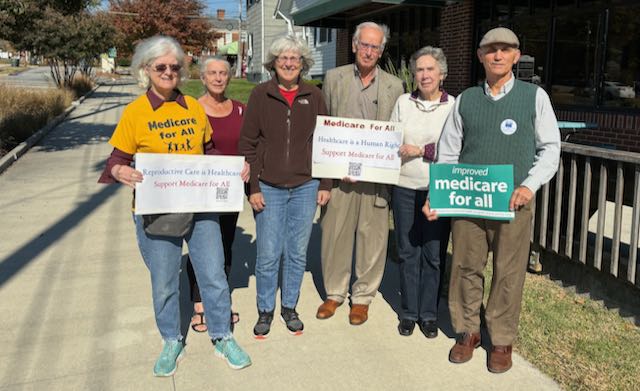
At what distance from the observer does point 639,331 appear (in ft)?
13.1

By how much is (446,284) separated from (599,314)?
3.85 feet

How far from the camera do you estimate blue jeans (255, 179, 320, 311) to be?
12.0ft

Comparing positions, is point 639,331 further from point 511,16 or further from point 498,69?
point 511,16

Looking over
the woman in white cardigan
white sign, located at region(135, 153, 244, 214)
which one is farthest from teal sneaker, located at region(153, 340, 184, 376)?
the woman in white cardigan

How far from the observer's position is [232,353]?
338cm

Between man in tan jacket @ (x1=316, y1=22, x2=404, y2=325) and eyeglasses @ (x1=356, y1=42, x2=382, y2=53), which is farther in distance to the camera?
man in tan jacket @ (x1=316, y1=22, x2=404, y2=325)

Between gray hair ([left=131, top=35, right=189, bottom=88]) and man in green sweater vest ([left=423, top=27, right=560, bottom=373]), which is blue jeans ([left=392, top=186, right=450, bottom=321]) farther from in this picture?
gray hair ([left=131, top=35, right=189, bottom=88])

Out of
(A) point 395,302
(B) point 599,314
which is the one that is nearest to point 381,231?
(A) point 395,302

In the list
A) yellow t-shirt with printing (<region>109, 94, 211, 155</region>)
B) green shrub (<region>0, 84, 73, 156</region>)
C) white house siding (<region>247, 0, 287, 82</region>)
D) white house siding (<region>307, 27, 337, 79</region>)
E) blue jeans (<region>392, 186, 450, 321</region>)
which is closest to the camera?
yellow t-shirt with printing (<region>109, 94, 211, 155</region>)

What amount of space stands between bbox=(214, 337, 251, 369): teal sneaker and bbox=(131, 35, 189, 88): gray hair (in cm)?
159

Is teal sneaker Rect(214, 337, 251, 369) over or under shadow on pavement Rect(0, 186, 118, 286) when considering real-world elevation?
under

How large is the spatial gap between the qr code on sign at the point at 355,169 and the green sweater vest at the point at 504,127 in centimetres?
82

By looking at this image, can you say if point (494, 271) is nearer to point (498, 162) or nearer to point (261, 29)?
point (498, 162)

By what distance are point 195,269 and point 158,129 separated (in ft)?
2.81
